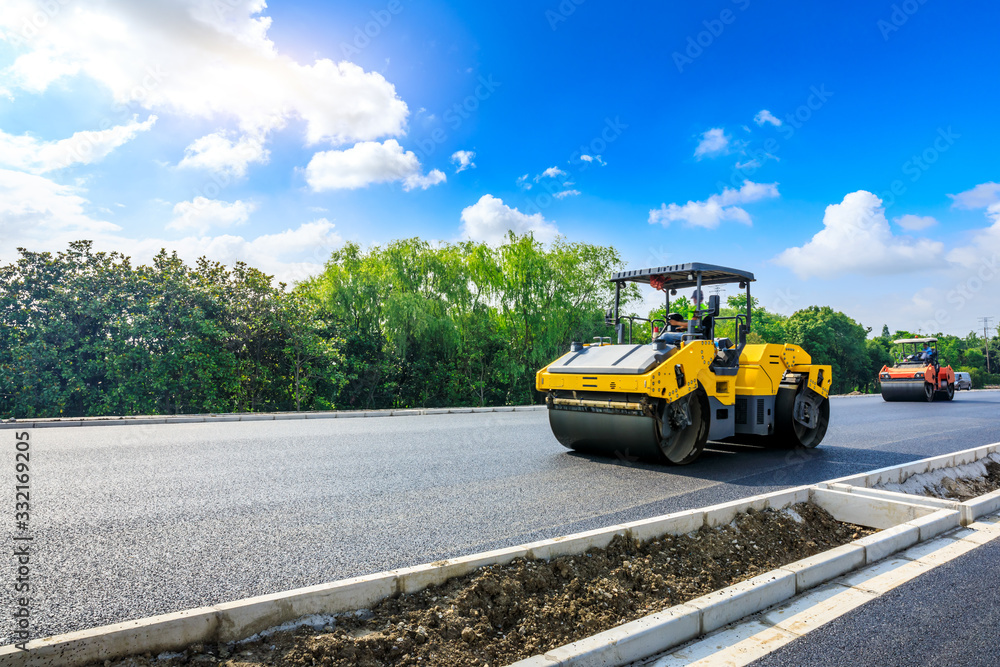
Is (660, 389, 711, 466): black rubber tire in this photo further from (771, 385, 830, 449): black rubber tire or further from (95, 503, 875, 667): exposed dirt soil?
(95, 503, 875, 667): exposed dirt soil

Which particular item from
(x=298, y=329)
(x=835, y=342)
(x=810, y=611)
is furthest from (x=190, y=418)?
(x=835, y=342)

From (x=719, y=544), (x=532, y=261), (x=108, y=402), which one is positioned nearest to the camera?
(x=719, y=544)

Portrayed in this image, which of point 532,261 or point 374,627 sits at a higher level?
point 532,261

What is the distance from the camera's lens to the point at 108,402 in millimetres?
15734

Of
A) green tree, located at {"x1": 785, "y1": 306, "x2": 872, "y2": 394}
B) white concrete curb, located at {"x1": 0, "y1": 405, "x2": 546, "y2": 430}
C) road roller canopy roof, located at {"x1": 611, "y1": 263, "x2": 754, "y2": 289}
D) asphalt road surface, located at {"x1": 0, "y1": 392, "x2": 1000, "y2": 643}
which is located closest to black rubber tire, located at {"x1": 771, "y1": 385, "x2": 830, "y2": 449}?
asphalt road surface, located at {"x1": 0, "y1": 392, "x2": 1000, "y2": 643}

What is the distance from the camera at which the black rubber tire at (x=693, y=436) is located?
6.82 meters

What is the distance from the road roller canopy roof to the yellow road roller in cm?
1

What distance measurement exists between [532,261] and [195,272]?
488 inches

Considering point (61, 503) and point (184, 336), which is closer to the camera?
point (61, 503)

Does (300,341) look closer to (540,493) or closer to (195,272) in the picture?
(195,272)

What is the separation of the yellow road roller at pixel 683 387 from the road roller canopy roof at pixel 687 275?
0.01 meters

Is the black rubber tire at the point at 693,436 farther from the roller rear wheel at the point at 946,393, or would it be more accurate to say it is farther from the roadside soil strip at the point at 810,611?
the roller rear wheel at the point at 946,393

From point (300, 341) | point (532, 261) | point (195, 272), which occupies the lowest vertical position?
point (300, 341)

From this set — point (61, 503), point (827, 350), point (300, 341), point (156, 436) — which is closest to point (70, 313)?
point (300, 341)
